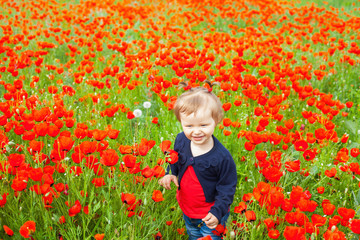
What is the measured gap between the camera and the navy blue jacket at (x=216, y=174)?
233cm

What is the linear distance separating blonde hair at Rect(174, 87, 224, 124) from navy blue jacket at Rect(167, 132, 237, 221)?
0.27 metres

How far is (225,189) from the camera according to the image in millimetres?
2359

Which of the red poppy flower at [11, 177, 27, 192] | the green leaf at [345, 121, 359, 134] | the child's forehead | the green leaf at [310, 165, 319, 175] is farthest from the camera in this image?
the green leaf at [345, 121, 359, 134]

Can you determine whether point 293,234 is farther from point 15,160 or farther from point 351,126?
point 351,126

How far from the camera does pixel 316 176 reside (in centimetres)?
343

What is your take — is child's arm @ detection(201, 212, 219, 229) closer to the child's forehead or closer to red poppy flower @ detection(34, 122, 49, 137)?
the child's forehead

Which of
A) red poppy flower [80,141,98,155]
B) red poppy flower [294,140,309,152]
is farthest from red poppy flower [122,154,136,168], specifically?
red poppy flower [294,140,309,152]

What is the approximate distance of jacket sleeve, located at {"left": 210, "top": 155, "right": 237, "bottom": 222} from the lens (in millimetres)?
2312

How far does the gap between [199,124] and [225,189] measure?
500 millimetres

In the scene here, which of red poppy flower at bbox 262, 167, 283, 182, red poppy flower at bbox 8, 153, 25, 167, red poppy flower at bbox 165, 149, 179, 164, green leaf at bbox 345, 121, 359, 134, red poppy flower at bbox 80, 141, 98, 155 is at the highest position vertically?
red poppy flower at bbox 80, 141, 98, 155

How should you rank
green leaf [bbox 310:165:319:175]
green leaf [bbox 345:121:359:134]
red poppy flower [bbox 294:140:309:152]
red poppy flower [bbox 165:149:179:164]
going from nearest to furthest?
red poppy flower [bbox 165:149:179:164], red poppy flower [bbox 294:140:309:152], green leaf [bbox 310:165:319:175], green leaf [bbox 345:121:359:134]

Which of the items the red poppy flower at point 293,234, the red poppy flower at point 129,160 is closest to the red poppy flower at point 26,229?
the red poppy flower at point 129,160

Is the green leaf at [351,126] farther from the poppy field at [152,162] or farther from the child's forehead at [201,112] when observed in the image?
the child's forehead at [201,112]

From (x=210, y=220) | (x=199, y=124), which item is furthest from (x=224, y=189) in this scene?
(x=199, y=124)
